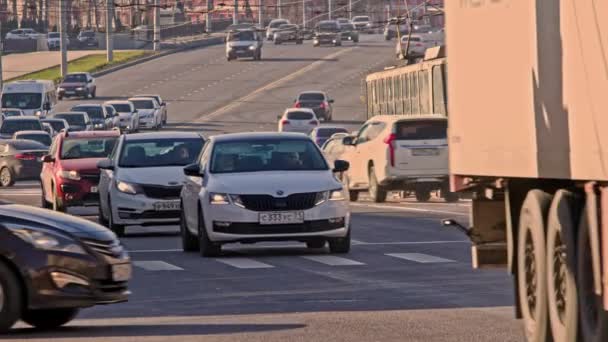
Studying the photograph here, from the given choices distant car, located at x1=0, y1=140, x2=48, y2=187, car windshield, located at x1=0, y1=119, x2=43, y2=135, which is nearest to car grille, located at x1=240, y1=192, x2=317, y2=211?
distant car, located at x1=0, y1=140, x2=48, y2=187

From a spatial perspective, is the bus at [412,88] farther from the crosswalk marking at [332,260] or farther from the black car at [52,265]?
the black car at [52,265]

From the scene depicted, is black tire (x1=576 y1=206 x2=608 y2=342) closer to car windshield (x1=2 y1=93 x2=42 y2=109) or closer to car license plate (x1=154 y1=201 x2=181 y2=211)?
car license plate (x1=154 y1=201 x2=181 y2=211)

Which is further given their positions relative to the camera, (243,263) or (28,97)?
(28,97)

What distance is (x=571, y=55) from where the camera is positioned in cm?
1118

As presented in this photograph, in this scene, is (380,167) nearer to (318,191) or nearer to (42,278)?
(318,191)

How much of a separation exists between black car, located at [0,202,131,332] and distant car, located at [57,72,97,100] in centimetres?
8634

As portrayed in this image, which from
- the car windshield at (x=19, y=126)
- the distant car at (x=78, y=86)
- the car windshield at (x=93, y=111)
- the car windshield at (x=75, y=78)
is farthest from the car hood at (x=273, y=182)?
the car windshield at (x=75, y=78)

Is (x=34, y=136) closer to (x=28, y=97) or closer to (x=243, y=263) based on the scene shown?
(x=28, y=97)

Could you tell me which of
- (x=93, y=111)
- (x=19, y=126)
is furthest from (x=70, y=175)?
(x=93, y=111)

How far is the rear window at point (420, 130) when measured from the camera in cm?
3866

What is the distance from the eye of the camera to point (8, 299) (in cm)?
1456

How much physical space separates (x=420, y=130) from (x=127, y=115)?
47.2 m

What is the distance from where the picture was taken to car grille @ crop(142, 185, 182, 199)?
96.0ft

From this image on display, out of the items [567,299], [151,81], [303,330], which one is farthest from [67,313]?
[151,81]
